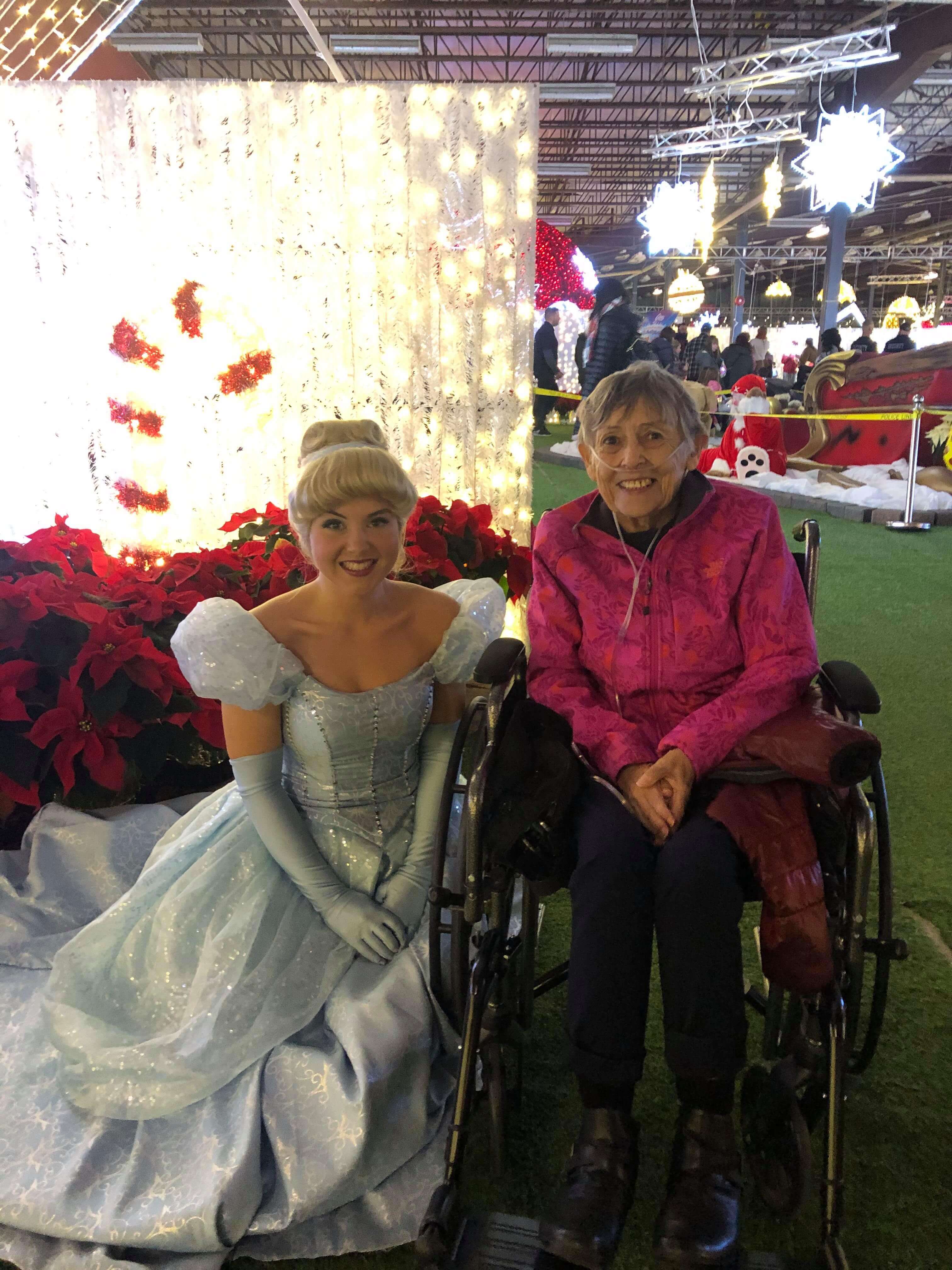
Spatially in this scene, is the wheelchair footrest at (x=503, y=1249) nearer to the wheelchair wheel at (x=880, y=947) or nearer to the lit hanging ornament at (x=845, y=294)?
the wheelchair wheel at (x=880, y=947)

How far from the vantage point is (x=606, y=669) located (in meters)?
1.64

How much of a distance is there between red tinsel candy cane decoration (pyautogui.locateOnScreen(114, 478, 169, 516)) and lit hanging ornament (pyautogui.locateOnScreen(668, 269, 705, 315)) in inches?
440

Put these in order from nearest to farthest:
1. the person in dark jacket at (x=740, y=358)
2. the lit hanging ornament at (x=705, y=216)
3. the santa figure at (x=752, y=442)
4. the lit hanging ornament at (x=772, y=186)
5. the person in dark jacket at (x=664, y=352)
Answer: the person in dark jacket at (x=664, y=352) < the santa figure at (x=752, y=442) < the lit hanging ornament at (x=772, y=186) < the lit hanging ornament at (x=705, y=216) < the person in dark jacket at (x=740, y=358)

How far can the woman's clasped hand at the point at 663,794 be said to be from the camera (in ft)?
4.62

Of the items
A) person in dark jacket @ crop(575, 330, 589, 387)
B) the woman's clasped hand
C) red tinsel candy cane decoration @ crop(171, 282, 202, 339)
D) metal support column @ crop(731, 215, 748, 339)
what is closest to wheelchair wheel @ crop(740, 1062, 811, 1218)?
the woman's clasped hand

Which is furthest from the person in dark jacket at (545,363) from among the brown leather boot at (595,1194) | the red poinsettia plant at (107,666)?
the brown leather boot at (595,1194)

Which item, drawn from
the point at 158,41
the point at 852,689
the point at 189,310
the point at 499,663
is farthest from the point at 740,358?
the point at 499,663

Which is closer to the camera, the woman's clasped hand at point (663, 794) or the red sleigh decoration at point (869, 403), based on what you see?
the woman's clasped hand at point (663, 794)

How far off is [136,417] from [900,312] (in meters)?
18.0

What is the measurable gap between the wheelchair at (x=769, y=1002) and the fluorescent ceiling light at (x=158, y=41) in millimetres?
9576

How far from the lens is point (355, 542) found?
1.55m

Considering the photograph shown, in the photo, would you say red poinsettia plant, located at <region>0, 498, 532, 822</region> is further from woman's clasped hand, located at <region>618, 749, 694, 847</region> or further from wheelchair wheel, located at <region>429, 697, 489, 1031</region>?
woman's clasped hand, located at <region>618, 749, 694, 847</region>

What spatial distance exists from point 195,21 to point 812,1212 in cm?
1148

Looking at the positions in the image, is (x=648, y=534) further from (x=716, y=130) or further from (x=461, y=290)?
(x=716, y=130)
